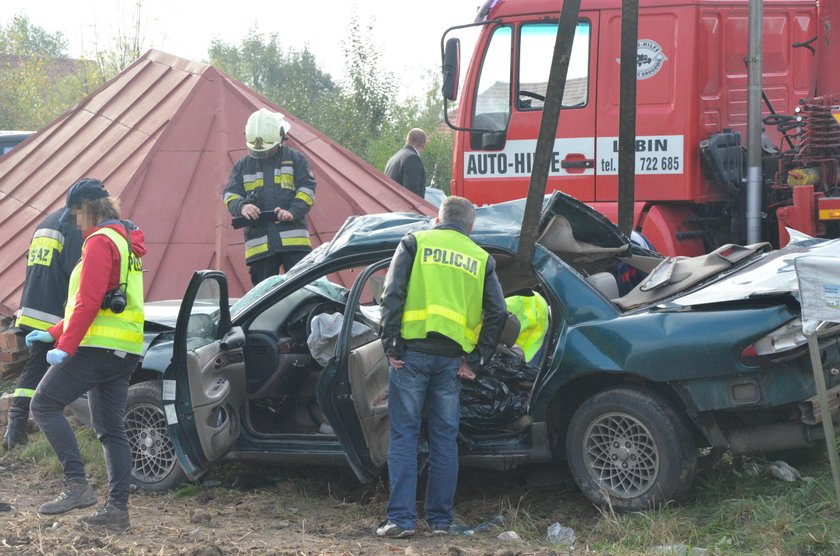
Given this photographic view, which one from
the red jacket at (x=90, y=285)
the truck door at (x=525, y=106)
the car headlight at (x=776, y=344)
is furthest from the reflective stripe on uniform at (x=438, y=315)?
the truck door at (x=525, y=106)

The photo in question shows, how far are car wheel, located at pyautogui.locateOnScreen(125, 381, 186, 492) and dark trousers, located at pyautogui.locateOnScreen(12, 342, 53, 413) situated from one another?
54.9 inches

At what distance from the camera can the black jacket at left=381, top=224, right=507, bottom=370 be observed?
5.21 meters

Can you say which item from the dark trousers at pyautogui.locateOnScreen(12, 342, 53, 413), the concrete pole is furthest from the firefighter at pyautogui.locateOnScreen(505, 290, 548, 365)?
the dark trousers at pyautogui.locateOnScreen(12, 342, 53, 413)

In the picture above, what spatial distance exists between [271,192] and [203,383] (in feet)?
8.61

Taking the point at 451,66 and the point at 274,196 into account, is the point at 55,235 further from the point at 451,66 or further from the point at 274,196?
the point at 451,66

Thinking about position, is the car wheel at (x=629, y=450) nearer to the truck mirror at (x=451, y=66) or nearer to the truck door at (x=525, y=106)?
the truck door at (x=525, y=106)

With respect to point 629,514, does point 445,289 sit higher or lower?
higher

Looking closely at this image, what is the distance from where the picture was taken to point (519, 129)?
28.5 feet

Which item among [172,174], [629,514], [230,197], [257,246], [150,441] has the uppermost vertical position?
[172,174]

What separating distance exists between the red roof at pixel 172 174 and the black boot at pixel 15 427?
2247 millimetres

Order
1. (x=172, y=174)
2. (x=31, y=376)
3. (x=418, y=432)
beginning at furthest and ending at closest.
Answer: (x=172, y=174) → (x=31, y=376) → (x=418, y=432)

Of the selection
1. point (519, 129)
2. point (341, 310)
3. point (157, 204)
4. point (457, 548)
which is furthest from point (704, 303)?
point (157, 204)

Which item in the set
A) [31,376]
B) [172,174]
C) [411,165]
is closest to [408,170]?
[411,165]

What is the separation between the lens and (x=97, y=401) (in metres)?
5.40
